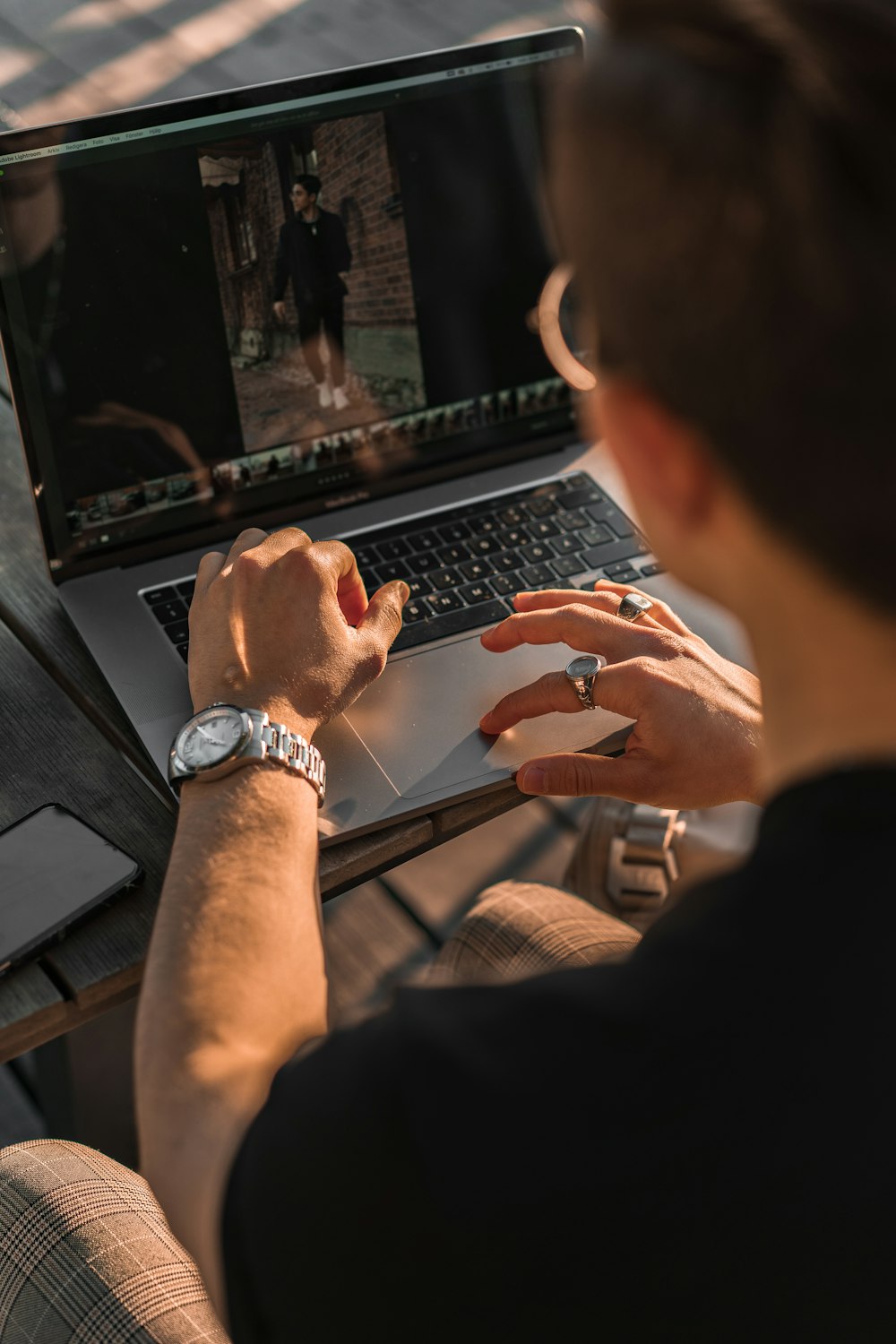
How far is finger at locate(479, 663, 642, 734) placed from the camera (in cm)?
92

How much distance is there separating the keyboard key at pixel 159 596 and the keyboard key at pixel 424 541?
0.22m

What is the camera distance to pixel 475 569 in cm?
111

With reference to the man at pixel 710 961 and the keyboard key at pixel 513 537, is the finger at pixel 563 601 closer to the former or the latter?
the keyboard key at pixel 513 537

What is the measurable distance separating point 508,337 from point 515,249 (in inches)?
3.2

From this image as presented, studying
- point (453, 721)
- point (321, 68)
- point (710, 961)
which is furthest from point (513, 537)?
point (321, 68)

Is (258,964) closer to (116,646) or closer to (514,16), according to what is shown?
(116,646)

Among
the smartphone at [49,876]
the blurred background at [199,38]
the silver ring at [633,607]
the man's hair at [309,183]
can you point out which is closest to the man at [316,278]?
the man's hair at [309,183]

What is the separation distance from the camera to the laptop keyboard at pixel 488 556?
3.48 feet

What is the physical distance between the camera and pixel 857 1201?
0.45 m

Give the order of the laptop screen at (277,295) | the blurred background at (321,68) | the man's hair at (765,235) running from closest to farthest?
the man's hair at (765,235), the laptop screen at (277,295), the blurred background at (321,68)

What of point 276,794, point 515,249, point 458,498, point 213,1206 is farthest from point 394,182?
point 213,1206

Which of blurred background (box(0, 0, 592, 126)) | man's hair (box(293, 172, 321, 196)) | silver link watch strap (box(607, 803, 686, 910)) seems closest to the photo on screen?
man's hair (box(293, 172, 321, 196))

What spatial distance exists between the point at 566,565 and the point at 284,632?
326mm

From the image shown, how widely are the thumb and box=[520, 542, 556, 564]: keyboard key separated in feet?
0.55
